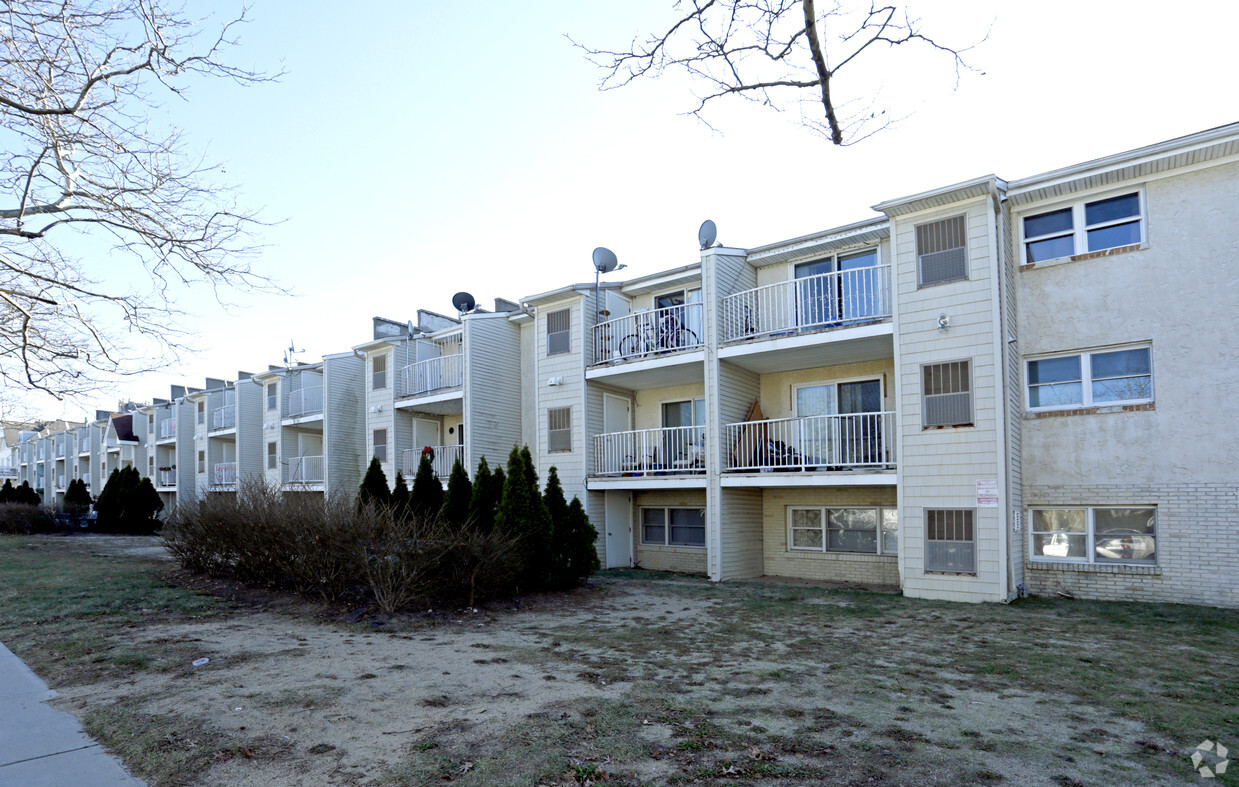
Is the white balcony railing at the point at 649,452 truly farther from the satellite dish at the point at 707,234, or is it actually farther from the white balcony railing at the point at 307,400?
the white balcony railing at the point at 307,400

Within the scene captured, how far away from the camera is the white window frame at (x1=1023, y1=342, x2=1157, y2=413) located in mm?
11641

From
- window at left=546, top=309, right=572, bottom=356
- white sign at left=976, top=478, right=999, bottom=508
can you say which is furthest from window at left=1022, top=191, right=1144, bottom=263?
window at left=546, top=309, right=572, bottom=356

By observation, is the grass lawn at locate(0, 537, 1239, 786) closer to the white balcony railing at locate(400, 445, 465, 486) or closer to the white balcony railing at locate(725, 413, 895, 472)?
the white balcony railing at locate(725, 413, 895, 472)

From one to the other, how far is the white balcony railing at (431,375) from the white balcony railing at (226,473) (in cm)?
1448

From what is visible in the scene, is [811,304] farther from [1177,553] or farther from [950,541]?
[1177,553]

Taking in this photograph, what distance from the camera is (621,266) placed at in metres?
18.4

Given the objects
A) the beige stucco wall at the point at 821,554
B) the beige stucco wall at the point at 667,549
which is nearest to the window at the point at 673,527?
the beige stucco wall at the point at 667,549

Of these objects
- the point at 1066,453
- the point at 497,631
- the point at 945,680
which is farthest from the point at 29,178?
the point at 1066,453

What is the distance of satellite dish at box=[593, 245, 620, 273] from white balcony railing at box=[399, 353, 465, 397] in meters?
5.53

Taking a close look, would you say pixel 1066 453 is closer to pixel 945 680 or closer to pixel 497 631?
pixel 945 680

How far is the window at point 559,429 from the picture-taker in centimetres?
1831

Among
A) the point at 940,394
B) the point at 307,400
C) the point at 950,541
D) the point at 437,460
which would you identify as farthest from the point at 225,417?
the point at 950,541

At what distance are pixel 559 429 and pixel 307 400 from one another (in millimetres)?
15416

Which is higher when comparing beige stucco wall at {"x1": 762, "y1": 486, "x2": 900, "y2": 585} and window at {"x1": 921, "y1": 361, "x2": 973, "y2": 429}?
window at {"x1": 921, "y1": 361, "x2": 973, "y2": 429}
